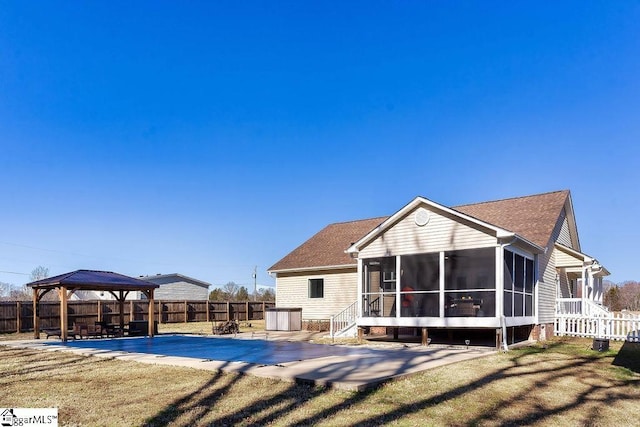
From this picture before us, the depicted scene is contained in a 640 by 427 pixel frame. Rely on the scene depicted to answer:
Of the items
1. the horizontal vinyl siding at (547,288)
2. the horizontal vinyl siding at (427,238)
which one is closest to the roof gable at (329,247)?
the horizontal vinyl siding at (427,238)

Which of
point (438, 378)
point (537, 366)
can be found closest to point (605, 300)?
point (537, 366)

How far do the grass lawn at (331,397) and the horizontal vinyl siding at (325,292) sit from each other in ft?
39.6

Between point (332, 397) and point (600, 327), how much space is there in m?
14.1

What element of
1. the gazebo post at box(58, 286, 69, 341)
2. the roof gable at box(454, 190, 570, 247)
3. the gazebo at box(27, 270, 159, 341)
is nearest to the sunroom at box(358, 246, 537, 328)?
the roof gable at box(454, 190, 570, 247)

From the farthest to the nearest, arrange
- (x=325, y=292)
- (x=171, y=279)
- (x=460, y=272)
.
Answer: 1. (x=171, y=279)
2. (x=325, y=292)
3. (x=460, y=272)

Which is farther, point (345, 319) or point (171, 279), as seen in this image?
point (171, 279)

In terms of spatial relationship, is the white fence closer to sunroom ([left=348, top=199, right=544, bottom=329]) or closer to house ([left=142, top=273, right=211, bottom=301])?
sunroom ([left=348, top=199, right=544, bottom=329])

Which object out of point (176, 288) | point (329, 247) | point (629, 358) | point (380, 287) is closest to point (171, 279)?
point (176, 288)

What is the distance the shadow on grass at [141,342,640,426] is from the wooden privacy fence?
18154mm

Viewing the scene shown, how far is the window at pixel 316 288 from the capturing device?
2472cm

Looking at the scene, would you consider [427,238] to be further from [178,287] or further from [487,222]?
[178,287]

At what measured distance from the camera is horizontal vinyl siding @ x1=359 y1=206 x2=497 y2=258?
15.8 meters

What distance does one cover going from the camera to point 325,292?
2433cm

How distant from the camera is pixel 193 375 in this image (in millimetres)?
9836
